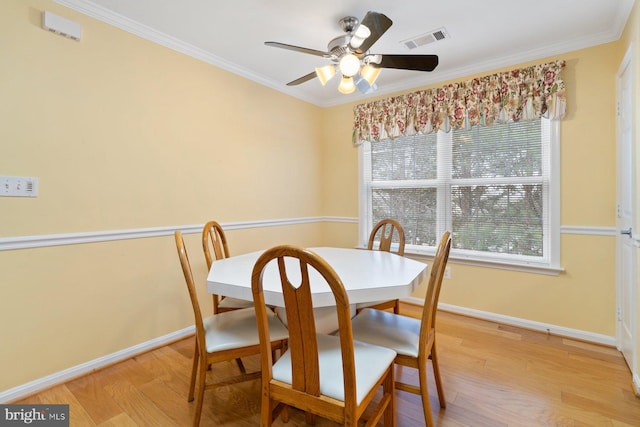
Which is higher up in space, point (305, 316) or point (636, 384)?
point (305, 316)

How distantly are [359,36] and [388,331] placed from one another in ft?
5.25

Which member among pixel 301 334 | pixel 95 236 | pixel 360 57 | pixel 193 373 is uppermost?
pixel 360 57

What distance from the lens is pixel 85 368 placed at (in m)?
1.93

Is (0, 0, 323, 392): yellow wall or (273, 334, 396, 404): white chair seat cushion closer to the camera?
(273, 334, 396, 404): white chair seat cushion

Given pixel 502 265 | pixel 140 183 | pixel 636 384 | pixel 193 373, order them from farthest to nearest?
pixel 502 265 < pixel 140 183 < pixel 636 384 < pixel 193 373

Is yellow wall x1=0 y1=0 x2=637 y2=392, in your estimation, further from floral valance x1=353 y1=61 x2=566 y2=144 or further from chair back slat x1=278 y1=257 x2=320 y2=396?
chair back slat x1=278 y1=257 x2=320 y2=396

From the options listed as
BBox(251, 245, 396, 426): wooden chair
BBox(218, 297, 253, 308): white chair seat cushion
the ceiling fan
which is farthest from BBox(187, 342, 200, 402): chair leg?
the ceiling fan

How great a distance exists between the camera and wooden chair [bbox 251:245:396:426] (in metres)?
0.98

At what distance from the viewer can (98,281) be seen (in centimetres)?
199

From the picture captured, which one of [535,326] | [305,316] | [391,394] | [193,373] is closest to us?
[305,316]

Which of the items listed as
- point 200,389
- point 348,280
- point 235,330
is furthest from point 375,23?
point 200,389

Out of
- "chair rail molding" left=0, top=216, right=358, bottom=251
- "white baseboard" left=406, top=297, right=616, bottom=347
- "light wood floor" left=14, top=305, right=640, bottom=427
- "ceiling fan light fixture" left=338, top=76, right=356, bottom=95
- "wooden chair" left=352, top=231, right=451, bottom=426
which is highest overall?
"ceiling fan light fixture" left=338, top=76, right=356, bottom=95

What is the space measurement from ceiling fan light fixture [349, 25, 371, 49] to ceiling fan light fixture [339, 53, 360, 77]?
0.06 meters

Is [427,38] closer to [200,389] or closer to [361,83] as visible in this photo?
[361,83]
